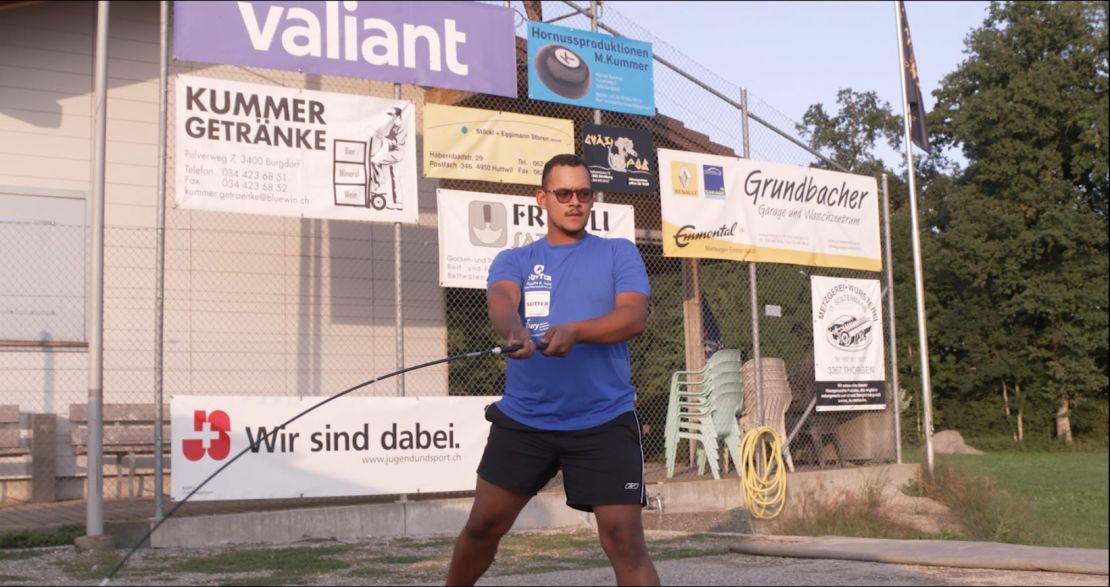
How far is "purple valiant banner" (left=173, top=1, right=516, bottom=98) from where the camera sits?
10.1 m

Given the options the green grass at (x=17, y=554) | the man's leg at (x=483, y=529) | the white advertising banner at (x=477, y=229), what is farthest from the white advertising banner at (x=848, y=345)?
the man's leg at (x=483, y=529)

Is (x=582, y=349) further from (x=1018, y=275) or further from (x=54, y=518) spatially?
(x=1018, y=275)

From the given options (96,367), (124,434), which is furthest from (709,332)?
(96,367)

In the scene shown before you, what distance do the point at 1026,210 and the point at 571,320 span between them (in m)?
26.6

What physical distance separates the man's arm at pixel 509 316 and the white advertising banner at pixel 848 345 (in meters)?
9.68

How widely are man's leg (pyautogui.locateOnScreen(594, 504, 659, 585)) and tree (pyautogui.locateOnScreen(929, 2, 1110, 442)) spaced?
18.7 m

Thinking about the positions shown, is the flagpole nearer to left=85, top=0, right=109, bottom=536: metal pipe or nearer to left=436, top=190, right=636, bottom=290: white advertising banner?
left=436, top=190, right=636, bottom=290: white advertising banner

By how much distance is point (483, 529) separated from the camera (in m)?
4.43

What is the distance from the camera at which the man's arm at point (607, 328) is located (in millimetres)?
4027

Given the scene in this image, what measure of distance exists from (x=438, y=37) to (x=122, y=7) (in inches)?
158

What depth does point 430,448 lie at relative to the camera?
10461mm

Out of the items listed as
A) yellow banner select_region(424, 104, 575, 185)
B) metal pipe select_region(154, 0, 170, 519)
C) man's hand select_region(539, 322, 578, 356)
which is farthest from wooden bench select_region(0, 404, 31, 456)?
man's hand select_region(539, 322, 578, 356)

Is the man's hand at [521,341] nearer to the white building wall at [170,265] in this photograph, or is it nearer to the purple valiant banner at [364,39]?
the purple valiant banner at [364,39]

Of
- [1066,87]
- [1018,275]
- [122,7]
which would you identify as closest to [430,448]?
[122,7]
